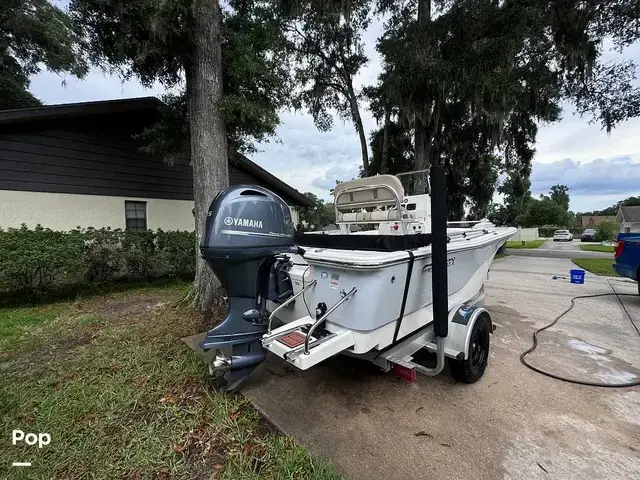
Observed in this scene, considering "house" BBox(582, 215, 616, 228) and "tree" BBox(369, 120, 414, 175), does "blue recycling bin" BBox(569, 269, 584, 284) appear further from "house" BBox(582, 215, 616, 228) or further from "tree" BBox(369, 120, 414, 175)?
"house" BBox(582, 215, 616, 228)

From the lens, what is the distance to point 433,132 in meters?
9.05

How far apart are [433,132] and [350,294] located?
28.9 ft

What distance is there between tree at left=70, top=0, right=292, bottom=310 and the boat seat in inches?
76.6

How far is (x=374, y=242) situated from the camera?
2074mm

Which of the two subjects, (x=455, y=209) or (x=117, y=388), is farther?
(x=455, y=209)

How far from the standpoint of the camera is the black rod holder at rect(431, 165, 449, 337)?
1912 mm

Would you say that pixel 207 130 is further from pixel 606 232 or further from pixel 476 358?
pixel 606 232

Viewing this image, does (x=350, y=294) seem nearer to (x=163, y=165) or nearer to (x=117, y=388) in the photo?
(x=117, y=388)

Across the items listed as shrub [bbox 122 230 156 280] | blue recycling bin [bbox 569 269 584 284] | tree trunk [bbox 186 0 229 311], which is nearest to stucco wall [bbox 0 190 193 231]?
shrub [bbox 122 230 156 280]

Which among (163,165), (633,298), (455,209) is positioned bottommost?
(633,298)

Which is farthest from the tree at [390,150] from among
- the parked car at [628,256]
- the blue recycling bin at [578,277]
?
the parked car at [628,256]

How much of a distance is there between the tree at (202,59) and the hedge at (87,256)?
8.16 feet

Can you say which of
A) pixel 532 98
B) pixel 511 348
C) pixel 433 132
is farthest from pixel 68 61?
pixel 532 98

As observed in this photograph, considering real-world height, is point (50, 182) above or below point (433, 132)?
below
